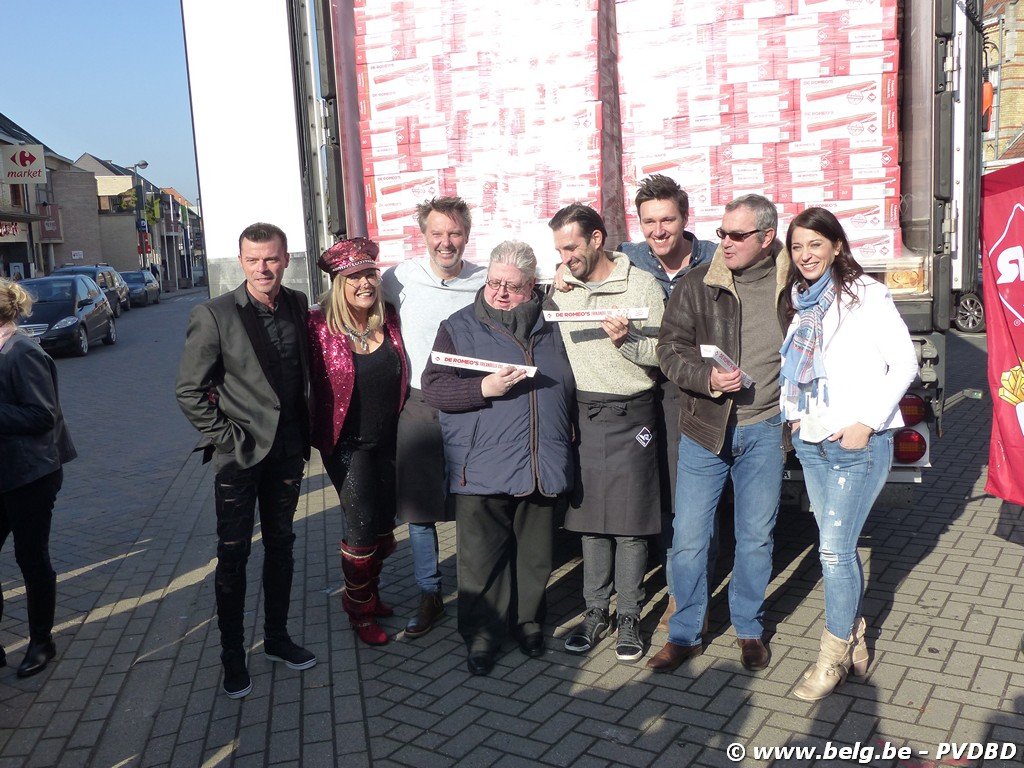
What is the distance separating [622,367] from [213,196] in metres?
3.46

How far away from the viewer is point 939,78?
4164mm

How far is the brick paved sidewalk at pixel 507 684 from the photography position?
3.34m

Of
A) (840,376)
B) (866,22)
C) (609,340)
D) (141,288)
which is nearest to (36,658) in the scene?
(609,340)

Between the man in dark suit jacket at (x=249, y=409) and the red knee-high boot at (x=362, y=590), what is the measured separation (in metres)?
0.35

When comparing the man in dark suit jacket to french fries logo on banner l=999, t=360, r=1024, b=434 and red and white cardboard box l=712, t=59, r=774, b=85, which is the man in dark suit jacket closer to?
red and white cardboard box l=712, t=59, r=774, b=85

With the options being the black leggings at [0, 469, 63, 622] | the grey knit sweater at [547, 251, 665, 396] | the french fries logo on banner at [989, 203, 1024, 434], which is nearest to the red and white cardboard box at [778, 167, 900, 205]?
the french fries logo on banner at [989, 203, 1024, 434]

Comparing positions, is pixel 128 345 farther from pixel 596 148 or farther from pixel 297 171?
pixel 596 148

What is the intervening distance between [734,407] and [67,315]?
663 inches

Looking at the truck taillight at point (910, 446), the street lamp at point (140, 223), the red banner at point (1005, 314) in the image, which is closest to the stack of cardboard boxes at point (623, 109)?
the red banner at point (1005, 314)

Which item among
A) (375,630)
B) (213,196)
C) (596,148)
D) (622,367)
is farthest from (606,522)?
(213,196)

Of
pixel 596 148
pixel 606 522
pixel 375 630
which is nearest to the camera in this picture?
pixel 606 522

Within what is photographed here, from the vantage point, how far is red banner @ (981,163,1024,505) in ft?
12.7

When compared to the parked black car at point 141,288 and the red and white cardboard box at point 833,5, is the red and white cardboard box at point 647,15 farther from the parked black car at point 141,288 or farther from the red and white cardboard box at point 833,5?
the parked black car at point 141,288

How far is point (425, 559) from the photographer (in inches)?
→ 176
